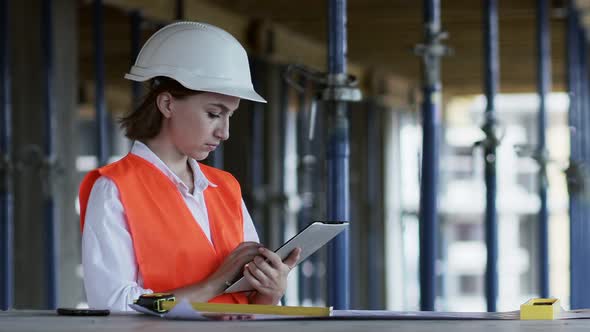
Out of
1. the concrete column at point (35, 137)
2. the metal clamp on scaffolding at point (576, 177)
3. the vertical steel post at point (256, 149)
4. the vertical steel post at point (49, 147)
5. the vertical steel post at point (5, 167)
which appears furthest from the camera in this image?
the vertical steel post at point (256, 149)

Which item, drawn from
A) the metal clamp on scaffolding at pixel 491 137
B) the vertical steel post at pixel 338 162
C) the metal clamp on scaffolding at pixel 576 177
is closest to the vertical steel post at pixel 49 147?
the metal clamp on scaffolding at pixel 491 137

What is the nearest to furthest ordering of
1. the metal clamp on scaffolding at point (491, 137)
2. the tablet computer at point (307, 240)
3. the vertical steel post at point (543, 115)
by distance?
the tablet computer at point (307, 240)
the metal clamp on scaffolding at point (491, 137)
the vertical steel post at point (543, 115)

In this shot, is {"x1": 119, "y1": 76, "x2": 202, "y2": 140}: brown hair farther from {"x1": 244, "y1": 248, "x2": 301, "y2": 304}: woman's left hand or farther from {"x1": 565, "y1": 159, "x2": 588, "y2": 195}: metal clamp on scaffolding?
{"x1": 565, "y1": 159, "x2": 588, "y2": 195}: metal clamp on scaffolding

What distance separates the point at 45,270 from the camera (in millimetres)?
6875

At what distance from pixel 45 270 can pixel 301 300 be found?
15.2ft

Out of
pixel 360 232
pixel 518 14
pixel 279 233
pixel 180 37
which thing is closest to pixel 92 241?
pixel 180 37

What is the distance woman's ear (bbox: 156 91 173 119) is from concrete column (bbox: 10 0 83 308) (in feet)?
12.9

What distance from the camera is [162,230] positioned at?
8.62 feet

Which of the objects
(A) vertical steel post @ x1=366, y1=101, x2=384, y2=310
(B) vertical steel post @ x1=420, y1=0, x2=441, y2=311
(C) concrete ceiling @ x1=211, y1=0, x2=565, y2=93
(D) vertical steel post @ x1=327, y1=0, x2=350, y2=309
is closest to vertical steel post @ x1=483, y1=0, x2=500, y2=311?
(C) concrete ceiling @ x1=211, y1=0, x2=565, y2=93

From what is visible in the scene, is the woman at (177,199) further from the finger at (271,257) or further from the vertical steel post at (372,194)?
the vertical steel post at (372,194)

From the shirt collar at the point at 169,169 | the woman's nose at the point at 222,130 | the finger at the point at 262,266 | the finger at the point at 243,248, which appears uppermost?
the woman's nose at the point at 222,130

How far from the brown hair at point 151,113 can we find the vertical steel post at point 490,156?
3.30 m

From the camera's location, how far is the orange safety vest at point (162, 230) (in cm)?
260

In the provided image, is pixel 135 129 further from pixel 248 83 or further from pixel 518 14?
pixel 518 14
